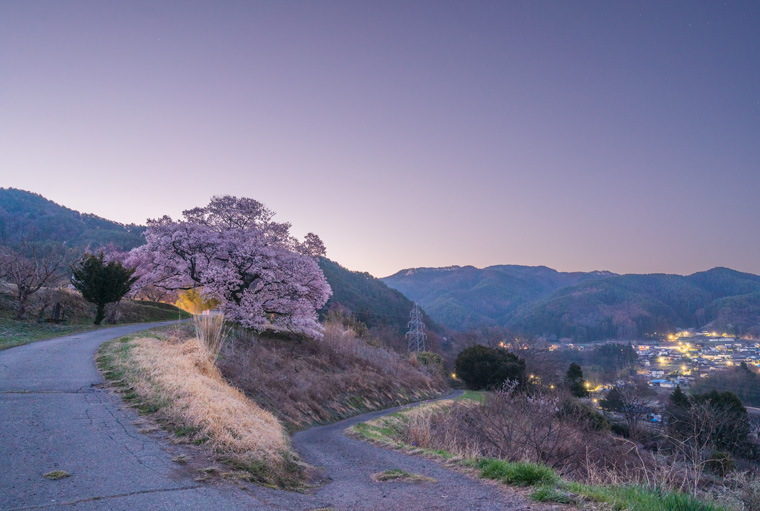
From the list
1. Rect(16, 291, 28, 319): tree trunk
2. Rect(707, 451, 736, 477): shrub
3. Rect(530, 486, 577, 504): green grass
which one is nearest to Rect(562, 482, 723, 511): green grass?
Rect(530, 486, 577, 504): green grass

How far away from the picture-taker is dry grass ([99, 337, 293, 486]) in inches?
243

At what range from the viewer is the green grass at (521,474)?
219 inches

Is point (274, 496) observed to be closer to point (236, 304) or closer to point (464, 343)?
point (236, 304)

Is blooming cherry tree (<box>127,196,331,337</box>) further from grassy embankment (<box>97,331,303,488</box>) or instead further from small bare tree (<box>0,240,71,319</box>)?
grassy embankment (<box>97,331,303,488</box>)

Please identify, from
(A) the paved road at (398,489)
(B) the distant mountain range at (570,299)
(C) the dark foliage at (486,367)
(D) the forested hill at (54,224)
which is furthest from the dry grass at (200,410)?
(D) the forested hill at (54,224)

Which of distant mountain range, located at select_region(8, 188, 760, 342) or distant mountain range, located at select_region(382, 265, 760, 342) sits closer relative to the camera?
distant mountain range, located at select_region(8, 188, 760, 342)

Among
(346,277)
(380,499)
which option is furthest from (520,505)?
(346,277)

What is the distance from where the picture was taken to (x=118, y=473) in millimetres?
4797

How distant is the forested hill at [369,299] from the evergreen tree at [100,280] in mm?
Result: 51168

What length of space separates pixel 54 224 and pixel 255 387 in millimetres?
93692

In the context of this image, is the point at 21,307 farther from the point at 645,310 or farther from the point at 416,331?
the point at 645,310

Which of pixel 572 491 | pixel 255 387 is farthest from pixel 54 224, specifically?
pixel 572 491

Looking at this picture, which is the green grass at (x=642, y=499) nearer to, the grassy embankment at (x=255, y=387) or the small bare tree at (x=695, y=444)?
the small bare tree at (x=695, y=444)

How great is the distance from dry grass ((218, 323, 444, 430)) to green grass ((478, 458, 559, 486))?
9.71m
